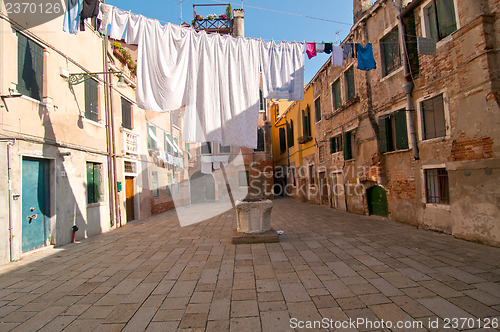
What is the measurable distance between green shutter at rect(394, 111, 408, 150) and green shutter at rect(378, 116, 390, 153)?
0.50 meters

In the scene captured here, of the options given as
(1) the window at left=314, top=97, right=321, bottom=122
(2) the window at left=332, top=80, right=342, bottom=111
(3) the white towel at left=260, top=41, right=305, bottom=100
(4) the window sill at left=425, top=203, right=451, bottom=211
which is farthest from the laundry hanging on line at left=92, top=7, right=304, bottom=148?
(1) the window at left=314, top=97, right=321, bottom=122

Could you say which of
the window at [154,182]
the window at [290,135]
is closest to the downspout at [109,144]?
the window at [154,182]

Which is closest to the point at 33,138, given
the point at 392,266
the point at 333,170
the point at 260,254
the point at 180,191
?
the point at 260,254

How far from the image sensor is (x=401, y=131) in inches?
325

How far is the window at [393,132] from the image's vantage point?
8.18m

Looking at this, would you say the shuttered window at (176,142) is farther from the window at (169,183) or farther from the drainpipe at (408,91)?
the drainpipe at (408,91)

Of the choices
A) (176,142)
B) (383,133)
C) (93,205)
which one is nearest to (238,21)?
(176,142)

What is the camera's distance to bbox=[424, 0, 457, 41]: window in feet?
21.3

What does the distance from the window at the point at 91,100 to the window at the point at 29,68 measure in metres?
1.79

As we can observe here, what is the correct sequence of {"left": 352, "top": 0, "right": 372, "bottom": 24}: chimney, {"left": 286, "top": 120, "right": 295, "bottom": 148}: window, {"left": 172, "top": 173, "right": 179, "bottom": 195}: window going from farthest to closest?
{"left": 286, "top": 120, "right": 295, "bottom": 148}: window, {"left": 172, "top": 173, "right": 179, "bottom": 195}: window, {"left": 352, "top": 0, "right": 372, "bottom": 24}: chimney

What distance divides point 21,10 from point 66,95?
2.09 meters

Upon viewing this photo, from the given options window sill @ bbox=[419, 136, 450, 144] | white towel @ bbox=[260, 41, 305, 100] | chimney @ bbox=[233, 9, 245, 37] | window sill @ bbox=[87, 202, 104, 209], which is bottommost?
window sill @ bbox=[87, 202, 104, 209]

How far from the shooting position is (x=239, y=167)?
788 inches

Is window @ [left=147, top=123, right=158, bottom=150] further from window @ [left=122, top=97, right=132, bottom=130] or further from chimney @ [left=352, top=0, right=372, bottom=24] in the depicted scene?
chimney @ [left=352, top=0, right=372, bottom=24]
